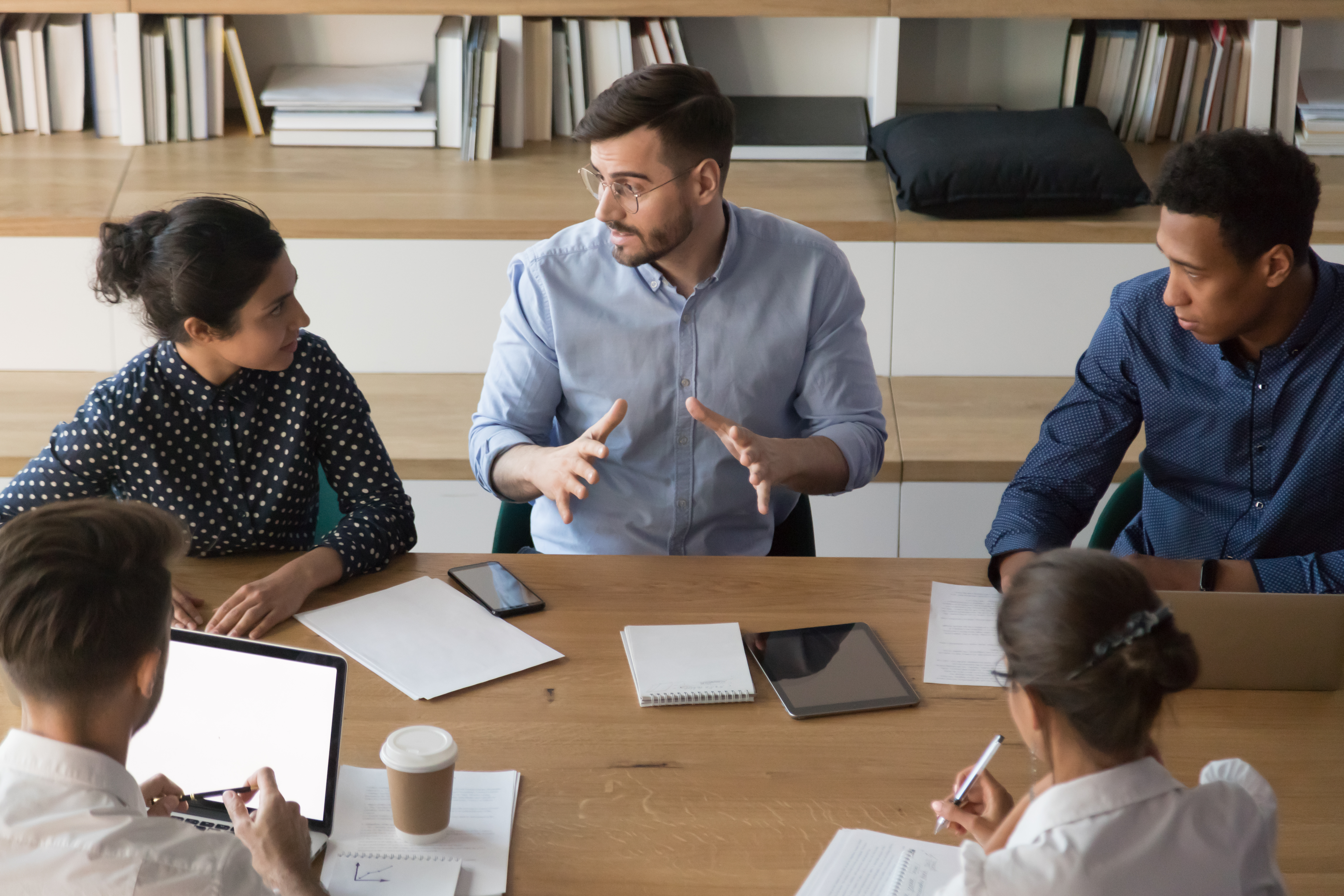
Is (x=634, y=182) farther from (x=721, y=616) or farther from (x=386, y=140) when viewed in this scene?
(x=386, y=140)

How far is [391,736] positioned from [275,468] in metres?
0.72

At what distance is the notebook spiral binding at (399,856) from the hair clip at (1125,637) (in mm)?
606

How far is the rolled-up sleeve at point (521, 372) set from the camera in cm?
200

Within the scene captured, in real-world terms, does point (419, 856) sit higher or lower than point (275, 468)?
lower

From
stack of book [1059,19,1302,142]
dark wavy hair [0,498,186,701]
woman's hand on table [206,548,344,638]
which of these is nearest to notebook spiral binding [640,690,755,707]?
woman's hand on table [206,548,344,638]

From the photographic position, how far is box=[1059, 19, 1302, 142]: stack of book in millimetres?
2971

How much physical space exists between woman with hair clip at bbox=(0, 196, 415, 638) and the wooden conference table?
15 cm

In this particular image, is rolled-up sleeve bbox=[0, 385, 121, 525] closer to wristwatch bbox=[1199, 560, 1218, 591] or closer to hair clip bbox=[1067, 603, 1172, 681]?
hair clip bbox=[1067, 603, 1172, 681]

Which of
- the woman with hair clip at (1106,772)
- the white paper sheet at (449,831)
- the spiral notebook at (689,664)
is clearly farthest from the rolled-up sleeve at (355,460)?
the woman with hair clip at (1106,772)

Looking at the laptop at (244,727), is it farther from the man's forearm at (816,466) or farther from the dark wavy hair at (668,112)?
the dark wavy hair at (668,112)

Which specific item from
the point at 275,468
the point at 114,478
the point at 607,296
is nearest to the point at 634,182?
the point at 607,296

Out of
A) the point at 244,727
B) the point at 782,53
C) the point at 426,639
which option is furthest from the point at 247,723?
the point at 782,53

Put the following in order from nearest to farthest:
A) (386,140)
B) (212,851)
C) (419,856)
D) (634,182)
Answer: (212,851), (419,856), (634,182), (386,140)

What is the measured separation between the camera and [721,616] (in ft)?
5.37
